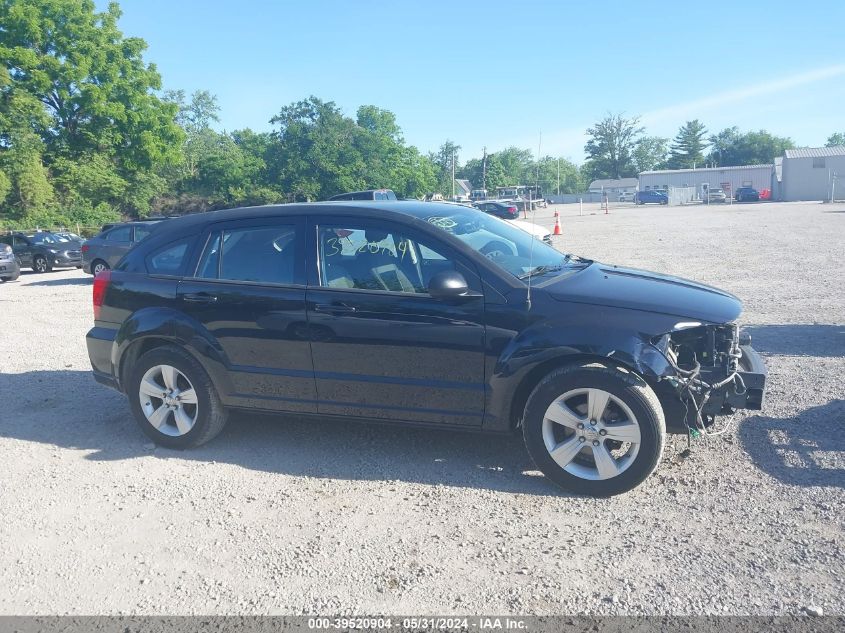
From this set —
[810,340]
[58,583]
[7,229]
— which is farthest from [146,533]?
[7,229]

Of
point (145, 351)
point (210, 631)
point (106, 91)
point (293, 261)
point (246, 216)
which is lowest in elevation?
point (210, 631)

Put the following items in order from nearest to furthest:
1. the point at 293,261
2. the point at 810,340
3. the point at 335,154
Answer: the point at 293,261, the point at 810,340, the point at 335,154

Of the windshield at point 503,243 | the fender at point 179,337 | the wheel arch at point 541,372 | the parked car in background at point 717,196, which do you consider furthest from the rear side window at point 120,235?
the parked car in background at point 717,196

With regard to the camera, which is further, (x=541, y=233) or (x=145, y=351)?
(x=541, y=233)

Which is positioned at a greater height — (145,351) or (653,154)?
(653,154)

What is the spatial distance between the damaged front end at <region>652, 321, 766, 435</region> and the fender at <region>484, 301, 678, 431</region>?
9 cm

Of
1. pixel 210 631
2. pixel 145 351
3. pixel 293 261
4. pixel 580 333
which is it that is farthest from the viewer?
pixel 145 351

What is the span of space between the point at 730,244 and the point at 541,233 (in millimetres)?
7131

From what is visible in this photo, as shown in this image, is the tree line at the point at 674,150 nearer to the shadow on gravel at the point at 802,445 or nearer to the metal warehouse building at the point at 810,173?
the metal warehouse building at the point at 810,173

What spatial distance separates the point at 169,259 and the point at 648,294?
3573 millimetres

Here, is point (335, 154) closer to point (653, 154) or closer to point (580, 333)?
point (580, 333)

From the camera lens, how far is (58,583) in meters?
3.50

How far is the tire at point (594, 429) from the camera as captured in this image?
4.03 metres

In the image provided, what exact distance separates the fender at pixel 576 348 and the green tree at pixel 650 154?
12452cm
